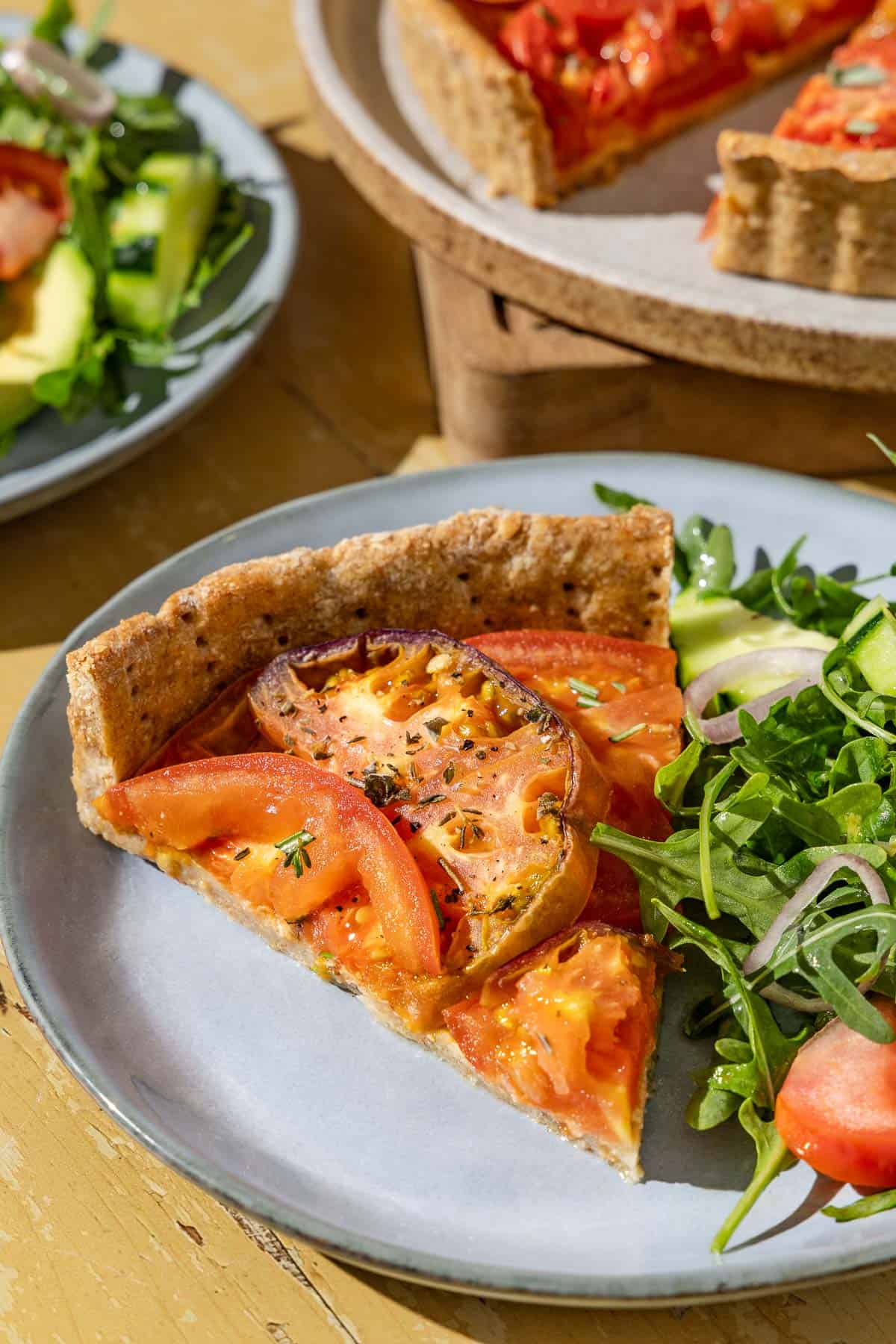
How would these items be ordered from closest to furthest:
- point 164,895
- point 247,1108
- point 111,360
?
point 247,1108 → point 164,895 → point 111,360

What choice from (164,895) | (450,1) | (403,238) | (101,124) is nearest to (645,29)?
(450,1)

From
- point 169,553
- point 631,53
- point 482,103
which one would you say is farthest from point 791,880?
point 631,53

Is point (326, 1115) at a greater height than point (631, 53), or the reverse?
point (631, 53)

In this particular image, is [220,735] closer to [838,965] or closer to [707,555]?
[707,555]

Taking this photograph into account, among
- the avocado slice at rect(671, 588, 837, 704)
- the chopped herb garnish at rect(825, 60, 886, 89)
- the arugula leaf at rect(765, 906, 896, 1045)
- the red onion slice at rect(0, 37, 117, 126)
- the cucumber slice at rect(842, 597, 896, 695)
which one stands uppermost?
the red onion slice at rect(0, 37, 117, 126)

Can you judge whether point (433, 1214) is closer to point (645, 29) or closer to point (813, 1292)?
point (813, 1292)

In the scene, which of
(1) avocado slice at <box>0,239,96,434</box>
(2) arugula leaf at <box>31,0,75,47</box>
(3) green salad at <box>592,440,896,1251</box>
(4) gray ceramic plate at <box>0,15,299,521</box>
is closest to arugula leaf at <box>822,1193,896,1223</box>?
(3) green salad at <box>592,440,896,1251</box>

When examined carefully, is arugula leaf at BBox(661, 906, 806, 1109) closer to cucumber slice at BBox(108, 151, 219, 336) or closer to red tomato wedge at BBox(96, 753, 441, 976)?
red tomato wedge at BBox(96, 753, 441, 976)
